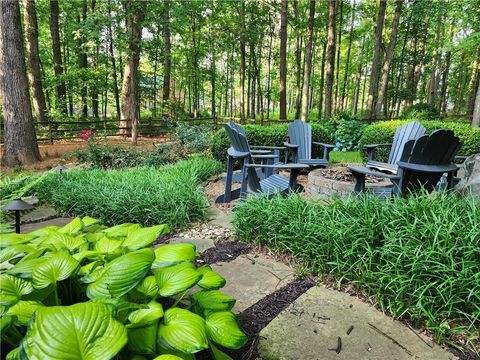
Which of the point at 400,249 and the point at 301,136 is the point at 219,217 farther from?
the point at 301,136

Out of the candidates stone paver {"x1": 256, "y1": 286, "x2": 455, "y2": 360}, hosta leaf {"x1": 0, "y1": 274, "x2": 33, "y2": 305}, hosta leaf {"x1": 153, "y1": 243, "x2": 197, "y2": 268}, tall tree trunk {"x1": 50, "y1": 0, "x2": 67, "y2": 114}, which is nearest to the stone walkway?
stone paver {"x1": 256, "y1": 286, "x2": 455, "y2": 360}

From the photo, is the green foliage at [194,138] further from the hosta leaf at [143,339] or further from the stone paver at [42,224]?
the hosta leaf at [143,339]

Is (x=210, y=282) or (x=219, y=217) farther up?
(x=210, y=282)

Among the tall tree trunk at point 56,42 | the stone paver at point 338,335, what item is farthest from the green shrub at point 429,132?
the tall tree trunk at point 56,42

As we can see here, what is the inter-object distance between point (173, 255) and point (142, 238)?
222 millimetres

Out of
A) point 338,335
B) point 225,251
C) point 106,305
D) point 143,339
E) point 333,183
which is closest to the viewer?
point 106,305

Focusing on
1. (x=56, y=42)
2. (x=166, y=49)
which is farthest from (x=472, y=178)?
(x=56, y=42)

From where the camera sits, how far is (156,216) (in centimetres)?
313

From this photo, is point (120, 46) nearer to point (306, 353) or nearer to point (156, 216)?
point (156, 216)

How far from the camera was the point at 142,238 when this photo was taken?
5.13 feet

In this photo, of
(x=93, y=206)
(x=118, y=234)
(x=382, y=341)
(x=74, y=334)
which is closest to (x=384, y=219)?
(x=382, y=341)

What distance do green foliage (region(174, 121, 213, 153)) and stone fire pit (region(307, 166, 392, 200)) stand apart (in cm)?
355

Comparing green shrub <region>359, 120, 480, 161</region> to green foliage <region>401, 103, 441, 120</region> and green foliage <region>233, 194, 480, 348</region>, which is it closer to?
green foliage <region>401, 103, 441, 120</region>

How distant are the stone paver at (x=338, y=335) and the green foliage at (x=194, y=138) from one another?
231 inches
